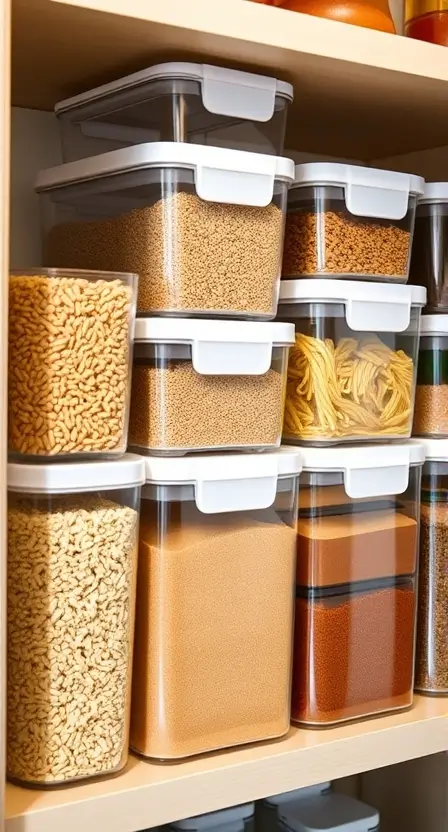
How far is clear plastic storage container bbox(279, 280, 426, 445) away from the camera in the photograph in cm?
104

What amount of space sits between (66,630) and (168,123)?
462mm

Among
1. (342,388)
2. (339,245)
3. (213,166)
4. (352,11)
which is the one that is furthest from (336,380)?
(352,11)

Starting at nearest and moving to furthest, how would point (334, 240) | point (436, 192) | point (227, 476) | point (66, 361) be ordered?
1. point (66, 361)
2. point (227, 476)
3. point (334, 240)
4. point (436, 192)

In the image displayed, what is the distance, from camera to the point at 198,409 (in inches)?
36.8

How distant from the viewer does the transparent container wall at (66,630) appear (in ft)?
2.74

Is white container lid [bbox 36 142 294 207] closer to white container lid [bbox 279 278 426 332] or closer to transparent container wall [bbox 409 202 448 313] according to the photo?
white container lid [bbox 279 278 426 332]

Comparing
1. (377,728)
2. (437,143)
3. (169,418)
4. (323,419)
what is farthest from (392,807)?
(437,143)

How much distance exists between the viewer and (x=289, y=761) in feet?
3.16

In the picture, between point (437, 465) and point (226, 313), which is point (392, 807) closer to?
point (437, 465)

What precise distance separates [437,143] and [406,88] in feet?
1.04

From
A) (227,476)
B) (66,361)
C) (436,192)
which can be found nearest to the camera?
(66,361)

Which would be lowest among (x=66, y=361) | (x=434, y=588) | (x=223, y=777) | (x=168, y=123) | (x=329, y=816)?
(x=329, y=816)

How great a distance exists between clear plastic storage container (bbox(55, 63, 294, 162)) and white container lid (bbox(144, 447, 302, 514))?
294 mm

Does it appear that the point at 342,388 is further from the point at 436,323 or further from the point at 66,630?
the point at 66,630
